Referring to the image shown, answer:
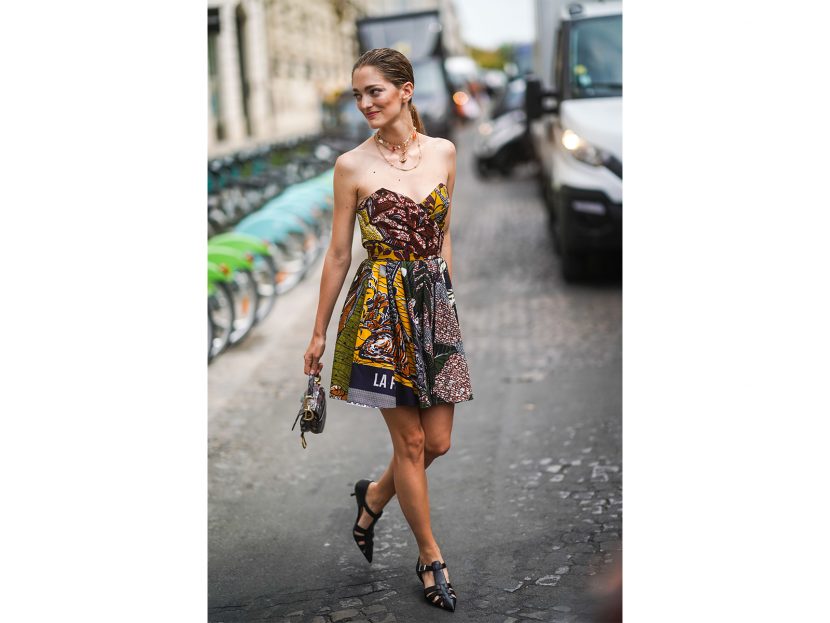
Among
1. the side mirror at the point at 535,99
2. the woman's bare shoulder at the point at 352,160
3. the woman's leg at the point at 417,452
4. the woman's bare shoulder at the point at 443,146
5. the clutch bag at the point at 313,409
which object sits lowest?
the woman's leg at the point at 417,452

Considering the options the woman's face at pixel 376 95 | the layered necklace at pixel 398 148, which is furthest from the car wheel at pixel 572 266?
the woman's face at pixel 376 95

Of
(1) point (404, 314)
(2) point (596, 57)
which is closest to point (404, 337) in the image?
(1) point (404, 314)

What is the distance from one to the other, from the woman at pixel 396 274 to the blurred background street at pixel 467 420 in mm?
Answer: 681

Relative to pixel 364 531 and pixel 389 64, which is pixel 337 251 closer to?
pixel 389 64

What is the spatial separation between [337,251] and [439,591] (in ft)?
3.95

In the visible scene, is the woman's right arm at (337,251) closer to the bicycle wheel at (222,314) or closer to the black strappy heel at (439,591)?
the black strappy heel at (439,591)

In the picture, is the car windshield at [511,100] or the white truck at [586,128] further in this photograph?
the car windshield at [511,100]

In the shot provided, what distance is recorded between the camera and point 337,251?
11.5ft

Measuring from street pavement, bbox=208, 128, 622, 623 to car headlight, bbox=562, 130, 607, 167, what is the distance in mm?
1133

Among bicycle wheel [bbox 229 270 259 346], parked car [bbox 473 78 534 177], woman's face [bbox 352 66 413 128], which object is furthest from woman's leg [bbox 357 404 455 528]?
parked car [bbox 473 78 534 177]

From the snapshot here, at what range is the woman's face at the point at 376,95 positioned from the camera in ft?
10.9
